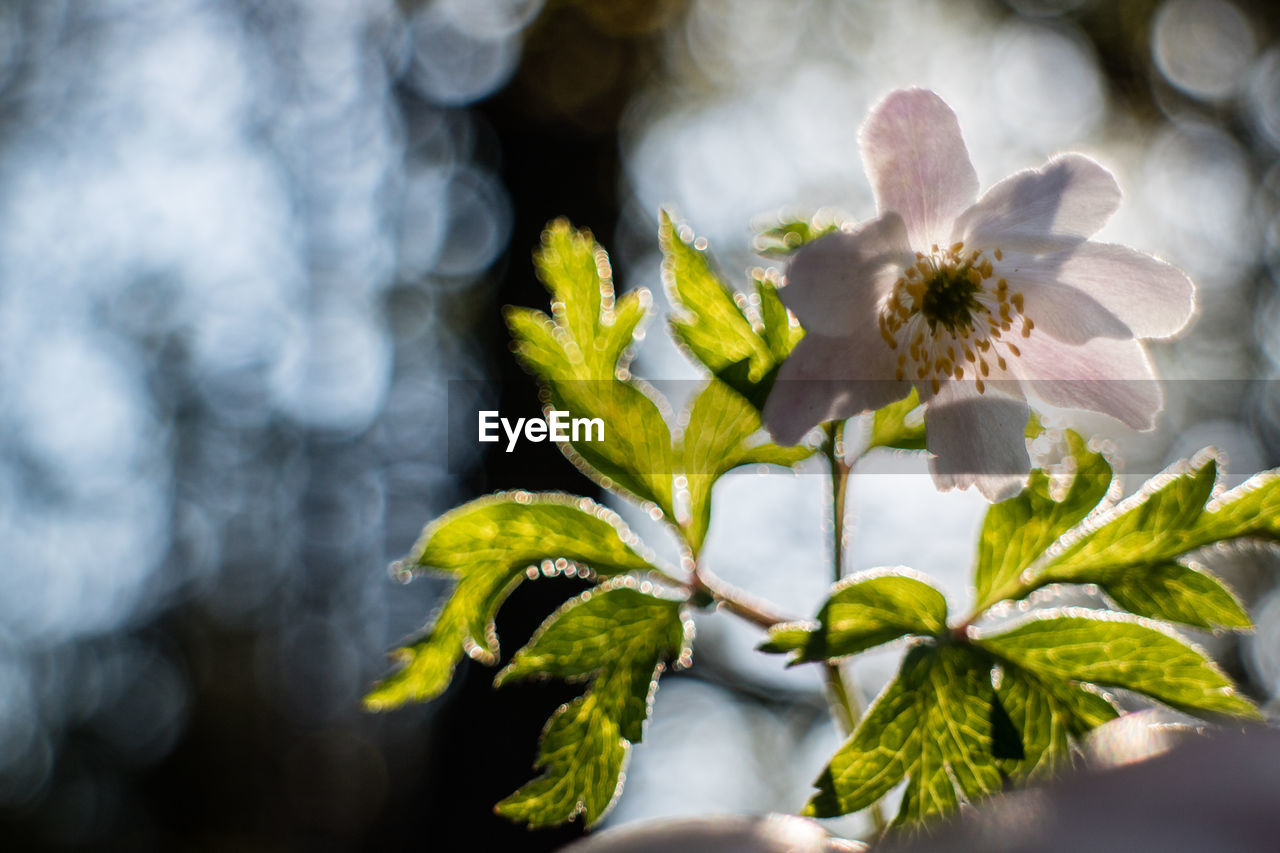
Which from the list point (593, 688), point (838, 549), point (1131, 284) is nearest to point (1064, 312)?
point (1131, 284)

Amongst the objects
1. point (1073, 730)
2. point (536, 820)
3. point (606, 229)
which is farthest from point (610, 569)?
point (606, 229)

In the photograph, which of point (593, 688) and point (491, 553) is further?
point (491, 553)

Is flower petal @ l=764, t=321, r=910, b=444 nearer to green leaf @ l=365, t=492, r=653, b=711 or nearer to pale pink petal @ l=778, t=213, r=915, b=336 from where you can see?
pale pink petal @ l=778, t=213, r=915, b=336

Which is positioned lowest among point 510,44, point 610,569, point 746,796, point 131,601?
point 746,796

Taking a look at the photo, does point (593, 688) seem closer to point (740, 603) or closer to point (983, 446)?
point (740, 603)

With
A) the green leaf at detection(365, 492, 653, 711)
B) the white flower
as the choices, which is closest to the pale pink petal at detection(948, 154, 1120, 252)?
the white flower

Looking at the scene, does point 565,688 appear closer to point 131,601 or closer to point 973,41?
point 973,41
